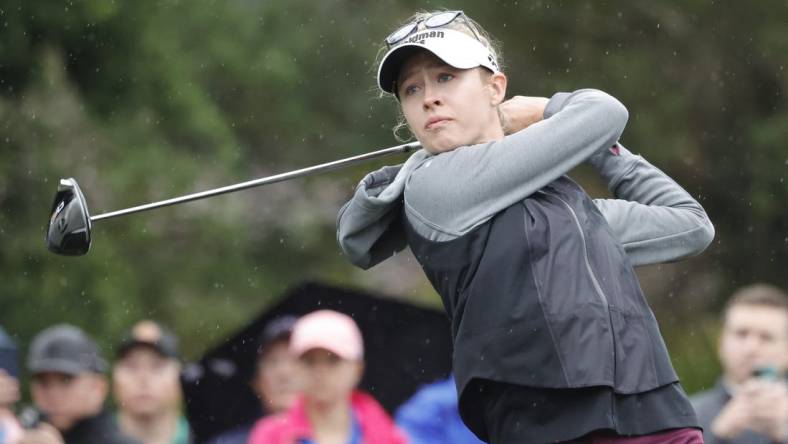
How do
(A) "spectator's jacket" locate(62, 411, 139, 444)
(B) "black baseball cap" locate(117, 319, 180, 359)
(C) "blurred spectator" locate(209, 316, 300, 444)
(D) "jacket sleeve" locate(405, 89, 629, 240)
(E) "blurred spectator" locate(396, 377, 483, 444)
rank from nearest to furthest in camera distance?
1. (D) "jacket sleeve" locate(405, 89, 629, 240)
2. (E) "blurred spectator" locate(396, 377, 483, 444)
3. (A) "spectator's jacket" locate(62, 411, 139, 444)
4. (C) "blurred spectator" locate(209, 316, 300, 444)
5. (B) "black baseball cap" locate(117, 319, 180, 359)

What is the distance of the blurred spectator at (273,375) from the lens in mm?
6434

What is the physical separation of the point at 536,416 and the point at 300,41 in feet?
37.4

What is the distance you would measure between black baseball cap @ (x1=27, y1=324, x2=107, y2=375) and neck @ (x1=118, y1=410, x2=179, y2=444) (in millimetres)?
254

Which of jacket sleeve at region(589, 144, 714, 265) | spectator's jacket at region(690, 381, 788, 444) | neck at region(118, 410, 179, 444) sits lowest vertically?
spectator's jacket at region(690, 381, 788, 444)

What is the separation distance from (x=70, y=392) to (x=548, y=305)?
3492 millimetres

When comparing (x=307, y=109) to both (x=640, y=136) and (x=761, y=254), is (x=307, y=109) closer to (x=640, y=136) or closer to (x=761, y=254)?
(x=640, y=136)

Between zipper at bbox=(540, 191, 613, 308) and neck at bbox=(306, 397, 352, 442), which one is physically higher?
zipper at bbox=(540, 191, 613, 308)

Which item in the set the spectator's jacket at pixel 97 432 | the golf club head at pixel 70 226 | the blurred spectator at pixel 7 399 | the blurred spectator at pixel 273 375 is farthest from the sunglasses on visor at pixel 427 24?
the blurred spectator at pixel 7 399

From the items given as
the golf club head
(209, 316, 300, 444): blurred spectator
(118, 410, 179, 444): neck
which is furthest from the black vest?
(118, 410, 179, 444): neck

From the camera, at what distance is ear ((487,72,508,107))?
3889mm

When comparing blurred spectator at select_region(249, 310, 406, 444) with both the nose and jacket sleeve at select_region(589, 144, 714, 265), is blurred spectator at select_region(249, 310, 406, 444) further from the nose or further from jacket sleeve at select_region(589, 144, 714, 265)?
the nose

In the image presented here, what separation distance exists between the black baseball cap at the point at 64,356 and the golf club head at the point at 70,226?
2356 millimetres

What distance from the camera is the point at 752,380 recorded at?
20.2 ft

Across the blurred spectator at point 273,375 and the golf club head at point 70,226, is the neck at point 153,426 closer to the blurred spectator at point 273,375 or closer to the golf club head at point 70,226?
the blurred spectator at point 273,375
